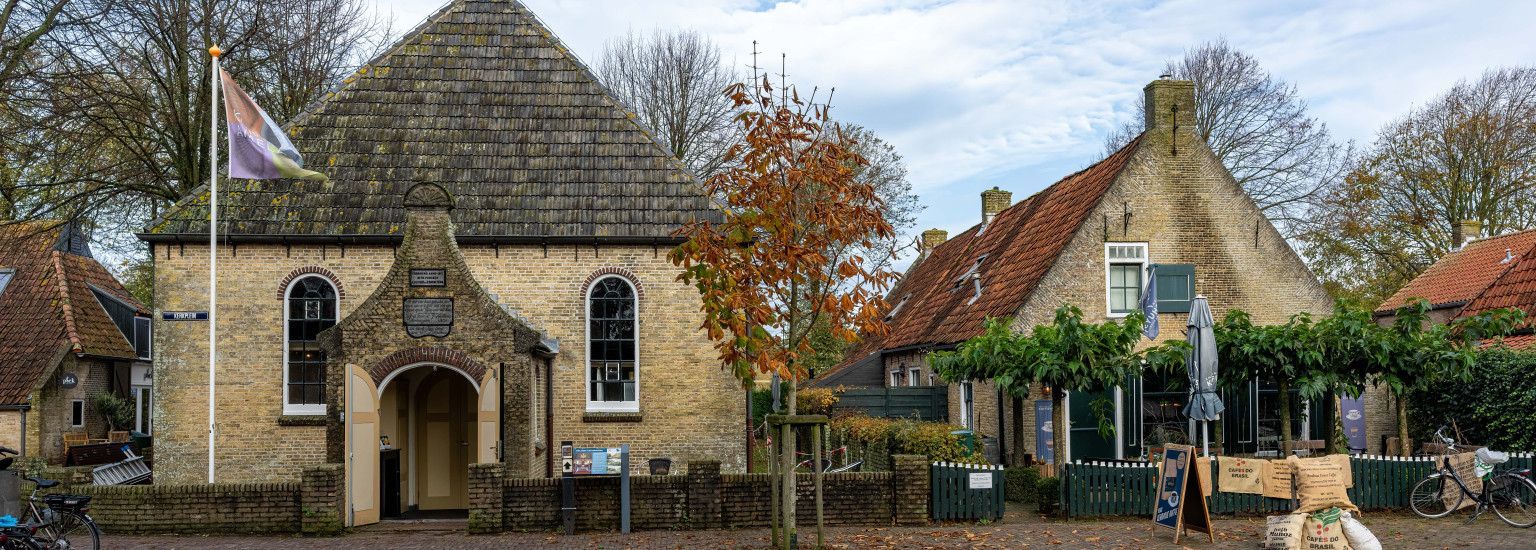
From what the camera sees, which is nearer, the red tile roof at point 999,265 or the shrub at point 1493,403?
the shrub at point 1493,403

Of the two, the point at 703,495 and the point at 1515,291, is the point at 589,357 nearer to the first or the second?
the point at 703,495

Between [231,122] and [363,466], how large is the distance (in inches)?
219

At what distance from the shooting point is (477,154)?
18.8 m

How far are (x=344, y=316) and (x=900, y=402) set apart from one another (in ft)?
36.0

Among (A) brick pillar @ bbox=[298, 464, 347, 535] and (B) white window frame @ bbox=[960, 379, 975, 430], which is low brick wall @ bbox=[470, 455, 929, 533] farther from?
(B) white window frame @ bbox=[960, 379, 975, 430]

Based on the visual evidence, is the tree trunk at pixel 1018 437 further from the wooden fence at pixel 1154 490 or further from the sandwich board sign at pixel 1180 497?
the sandwich board sign at pixel 1180 497

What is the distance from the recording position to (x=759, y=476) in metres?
14.0

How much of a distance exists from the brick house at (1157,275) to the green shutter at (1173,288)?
18 mm

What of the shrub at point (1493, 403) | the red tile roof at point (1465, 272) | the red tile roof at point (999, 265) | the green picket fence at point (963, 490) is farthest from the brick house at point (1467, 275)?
the green picket fence at point (963, 490)

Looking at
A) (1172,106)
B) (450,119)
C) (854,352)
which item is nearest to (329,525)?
(450,119)

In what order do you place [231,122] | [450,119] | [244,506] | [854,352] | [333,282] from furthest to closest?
[854,352] < [450,119] < [333,282] < [231,122] < [244,506]

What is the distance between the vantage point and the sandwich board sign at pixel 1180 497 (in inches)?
504

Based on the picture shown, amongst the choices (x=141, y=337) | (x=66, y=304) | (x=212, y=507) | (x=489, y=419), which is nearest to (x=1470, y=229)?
(x=489, y=419)

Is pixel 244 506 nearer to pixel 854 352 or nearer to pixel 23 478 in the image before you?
pixel 23 478
